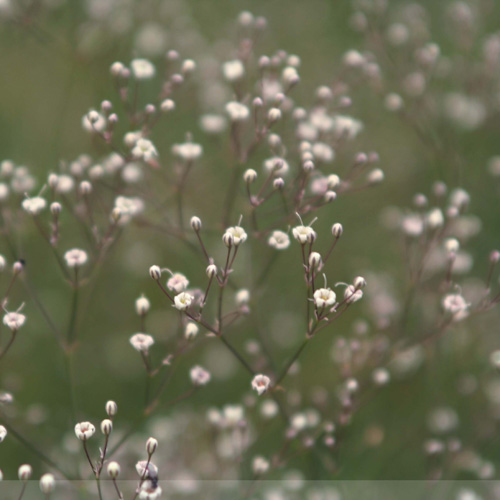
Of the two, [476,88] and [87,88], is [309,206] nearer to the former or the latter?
[476,88]

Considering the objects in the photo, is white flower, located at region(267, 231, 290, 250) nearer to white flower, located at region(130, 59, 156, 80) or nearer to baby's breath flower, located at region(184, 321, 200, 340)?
baby's breath flower, located at region(184, 321, 200, 340)

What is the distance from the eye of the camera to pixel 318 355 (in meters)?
5.20

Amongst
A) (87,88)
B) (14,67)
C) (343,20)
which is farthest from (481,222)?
(14,67)

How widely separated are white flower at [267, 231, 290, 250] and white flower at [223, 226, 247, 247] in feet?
0.97

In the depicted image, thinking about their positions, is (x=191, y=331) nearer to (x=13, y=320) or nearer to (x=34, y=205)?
(x=13, y=320)

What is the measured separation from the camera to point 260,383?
3.03 metres

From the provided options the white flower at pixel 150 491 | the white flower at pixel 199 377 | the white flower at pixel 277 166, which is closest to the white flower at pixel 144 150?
the white flower at pixel 277 166

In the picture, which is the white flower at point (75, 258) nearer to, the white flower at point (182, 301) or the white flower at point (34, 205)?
the white flower at point (34, 205)

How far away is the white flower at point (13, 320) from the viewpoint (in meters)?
2.97

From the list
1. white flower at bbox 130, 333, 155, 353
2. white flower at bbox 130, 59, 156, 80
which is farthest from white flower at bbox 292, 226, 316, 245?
white flower at bbox 130, 59, 156, 80

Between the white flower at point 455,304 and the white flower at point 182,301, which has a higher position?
the white flower at point 455,304

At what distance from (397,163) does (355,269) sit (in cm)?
124

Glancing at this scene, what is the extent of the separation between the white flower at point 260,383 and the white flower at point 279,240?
64cm

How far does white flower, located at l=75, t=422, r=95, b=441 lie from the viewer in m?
2.67
